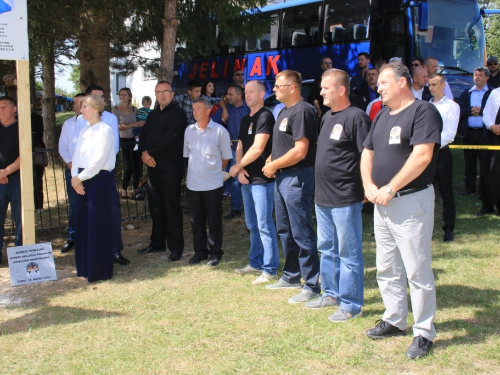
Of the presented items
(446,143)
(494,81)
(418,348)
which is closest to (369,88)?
(446,143)

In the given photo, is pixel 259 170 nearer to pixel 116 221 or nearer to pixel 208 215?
pixel 208 215

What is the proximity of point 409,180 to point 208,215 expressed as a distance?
3128mm

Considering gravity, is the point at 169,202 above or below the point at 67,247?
above

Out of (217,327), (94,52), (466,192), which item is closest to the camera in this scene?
(217,327)

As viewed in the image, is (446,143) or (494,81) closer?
(446,143)

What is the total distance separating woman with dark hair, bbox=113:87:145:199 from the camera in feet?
32.3

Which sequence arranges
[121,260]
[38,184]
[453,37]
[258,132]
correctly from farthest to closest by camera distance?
[453,37]
[38,184]
[121,260]
[258,132]

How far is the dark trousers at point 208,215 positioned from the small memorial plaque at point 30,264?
1.58 meters

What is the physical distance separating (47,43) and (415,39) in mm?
7439

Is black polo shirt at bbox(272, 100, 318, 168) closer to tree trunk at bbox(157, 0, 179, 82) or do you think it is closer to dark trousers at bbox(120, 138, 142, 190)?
tree trunk at bbox(157, 0, 179, 82)

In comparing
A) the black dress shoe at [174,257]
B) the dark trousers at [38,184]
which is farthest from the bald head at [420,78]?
the dark trousers at [38,184]

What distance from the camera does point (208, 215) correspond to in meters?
6.38

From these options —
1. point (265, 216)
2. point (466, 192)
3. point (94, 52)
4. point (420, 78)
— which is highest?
point (94, 52)

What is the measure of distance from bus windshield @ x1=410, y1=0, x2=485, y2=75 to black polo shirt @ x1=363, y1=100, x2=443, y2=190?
9.02 metres
